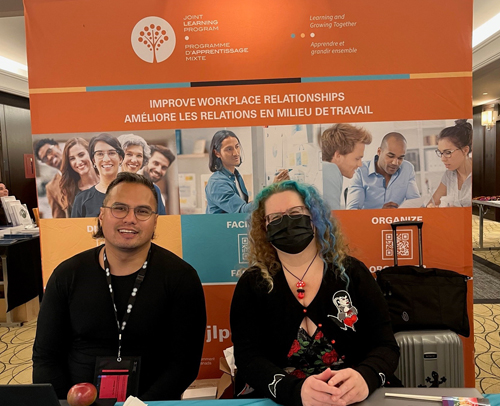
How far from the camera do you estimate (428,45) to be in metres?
2.25

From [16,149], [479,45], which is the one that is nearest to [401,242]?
[479,45]

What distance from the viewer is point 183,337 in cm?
168

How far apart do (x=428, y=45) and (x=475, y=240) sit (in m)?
6.16

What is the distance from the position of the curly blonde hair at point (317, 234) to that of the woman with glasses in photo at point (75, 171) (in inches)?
46.1

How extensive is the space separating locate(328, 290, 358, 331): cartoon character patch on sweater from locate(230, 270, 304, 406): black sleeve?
0.30 m

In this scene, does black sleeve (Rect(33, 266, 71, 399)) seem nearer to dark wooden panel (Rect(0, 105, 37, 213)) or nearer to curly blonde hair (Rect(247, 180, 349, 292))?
curly blonde hair (Rect(247, 180, 349, 292))

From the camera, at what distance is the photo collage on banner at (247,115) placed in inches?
89.1

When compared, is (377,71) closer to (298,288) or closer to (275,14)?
(275,14)

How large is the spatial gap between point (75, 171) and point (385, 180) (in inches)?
74.2

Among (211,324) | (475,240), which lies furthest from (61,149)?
(475,240)

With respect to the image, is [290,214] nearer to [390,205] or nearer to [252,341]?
[252,341]

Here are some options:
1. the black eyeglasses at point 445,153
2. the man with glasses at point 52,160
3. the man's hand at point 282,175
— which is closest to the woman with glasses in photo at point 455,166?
the black eyeglasses at point 445,153

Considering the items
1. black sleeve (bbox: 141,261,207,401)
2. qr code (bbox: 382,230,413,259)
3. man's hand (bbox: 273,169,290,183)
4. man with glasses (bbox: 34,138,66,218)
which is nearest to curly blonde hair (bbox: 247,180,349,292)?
black sleeve (bbox: 141,261,207,401)

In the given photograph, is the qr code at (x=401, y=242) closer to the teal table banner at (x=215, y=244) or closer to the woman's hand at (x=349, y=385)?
the teal table banner at (x=215, y=244)
